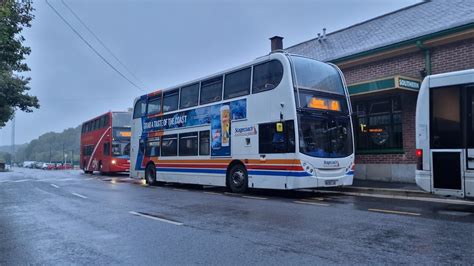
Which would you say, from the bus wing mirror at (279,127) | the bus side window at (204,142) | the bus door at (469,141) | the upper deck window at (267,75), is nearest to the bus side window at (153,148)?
the bus side window at (204,142)

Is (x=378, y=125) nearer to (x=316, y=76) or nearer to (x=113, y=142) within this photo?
(x=316, y=76)

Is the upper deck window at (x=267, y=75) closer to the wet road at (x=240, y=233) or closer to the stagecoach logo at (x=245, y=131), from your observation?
the stagecoach logo at (x=245, y=131)

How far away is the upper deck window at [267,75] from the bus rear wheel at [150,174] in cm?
747

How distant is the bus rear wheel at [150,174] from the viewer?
60.1 ft

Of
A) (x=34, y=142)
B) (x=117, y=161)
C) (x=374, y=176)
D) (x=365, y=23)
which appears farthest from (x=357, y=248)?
(x=34, y=142)

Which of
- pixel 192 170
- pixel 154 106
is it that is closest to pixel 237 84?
pixel 192 170

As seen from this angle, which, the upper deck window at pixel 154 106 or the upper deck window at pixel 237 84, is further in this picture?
the upper deck window at pixel 154 106

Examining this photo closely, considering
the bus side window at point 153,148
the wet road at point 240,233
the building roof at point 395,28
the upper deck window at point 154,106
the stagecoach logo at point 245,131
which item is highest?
the building roof at point 395,28

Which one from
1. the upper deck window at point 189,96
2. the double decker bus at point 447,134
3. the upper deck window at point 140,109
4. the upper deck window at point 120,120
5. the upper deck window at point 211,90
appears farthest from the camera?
the upper deck window at point 120,120

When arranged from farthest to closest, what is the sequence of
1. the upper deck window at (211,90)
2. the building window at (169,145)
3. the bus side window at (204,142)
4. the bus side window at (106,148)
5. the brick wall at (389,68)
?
the bus side window at (106,148) → the building window at (169,145) → the bus side window at (204,142) → the upper deck window at (211,90) → the brick wall at (389,68)

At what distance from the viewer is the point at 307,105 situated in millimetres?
11727

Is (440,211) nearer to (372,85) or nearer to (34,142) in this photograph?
(372,85)

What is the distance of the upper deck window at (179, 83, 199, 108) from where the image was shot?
52.2 feet

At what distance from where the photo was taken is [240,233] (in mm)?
6746
